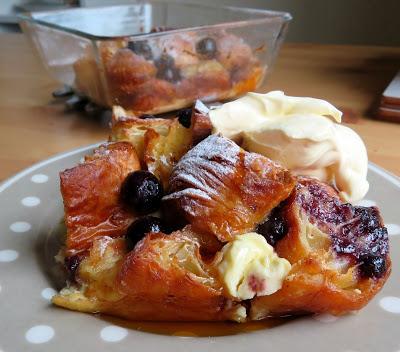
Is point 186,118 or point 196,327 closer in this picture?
point 196,327

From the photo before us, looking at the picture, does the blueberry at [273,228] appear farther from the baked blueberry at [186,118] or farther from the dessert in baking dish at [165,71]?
the dessert in baking dish at [165,71]

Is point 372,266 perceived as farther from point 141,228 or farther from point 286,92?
point 286,92

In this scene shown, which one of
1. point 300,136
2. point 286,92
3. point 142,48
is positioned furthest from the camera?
point 286,92

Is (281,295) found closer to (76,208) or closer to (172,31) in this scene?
(76,208)

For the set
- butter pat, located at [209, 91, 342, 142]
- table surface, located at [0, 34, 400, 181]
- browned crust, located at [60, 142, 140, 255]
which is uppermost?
butter pat, located at [209, 91, 342, 142]

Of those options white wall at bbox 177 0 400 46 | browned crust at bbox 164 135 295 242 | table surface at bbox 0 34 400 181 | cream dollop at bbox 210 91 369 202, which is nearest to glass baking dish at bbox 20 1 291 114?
table surface at bbox 0 34 400 181

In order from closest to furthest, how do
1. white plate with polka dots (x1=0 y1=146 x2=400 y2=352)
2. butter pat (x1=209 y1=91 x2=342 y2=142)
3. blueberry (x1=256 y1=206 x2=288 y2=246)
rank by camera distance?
white plate with polka dots (x1=0 y1=146 x2=400 y2=352) < blueberry (x1=256 y1=206 x2=288 y2=246) < butter pat (x1=209 y1=91 x2=342 y2=142)

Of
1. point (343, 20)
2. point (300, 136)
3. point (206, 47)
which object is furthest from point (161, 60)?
point (343, 20)

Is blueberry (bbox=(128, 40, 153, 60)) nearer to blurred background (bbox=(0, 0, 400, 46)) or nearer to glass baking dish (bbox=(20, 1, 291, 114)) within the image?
glass baking dish (bbox=(20, 1, 291, 114))
